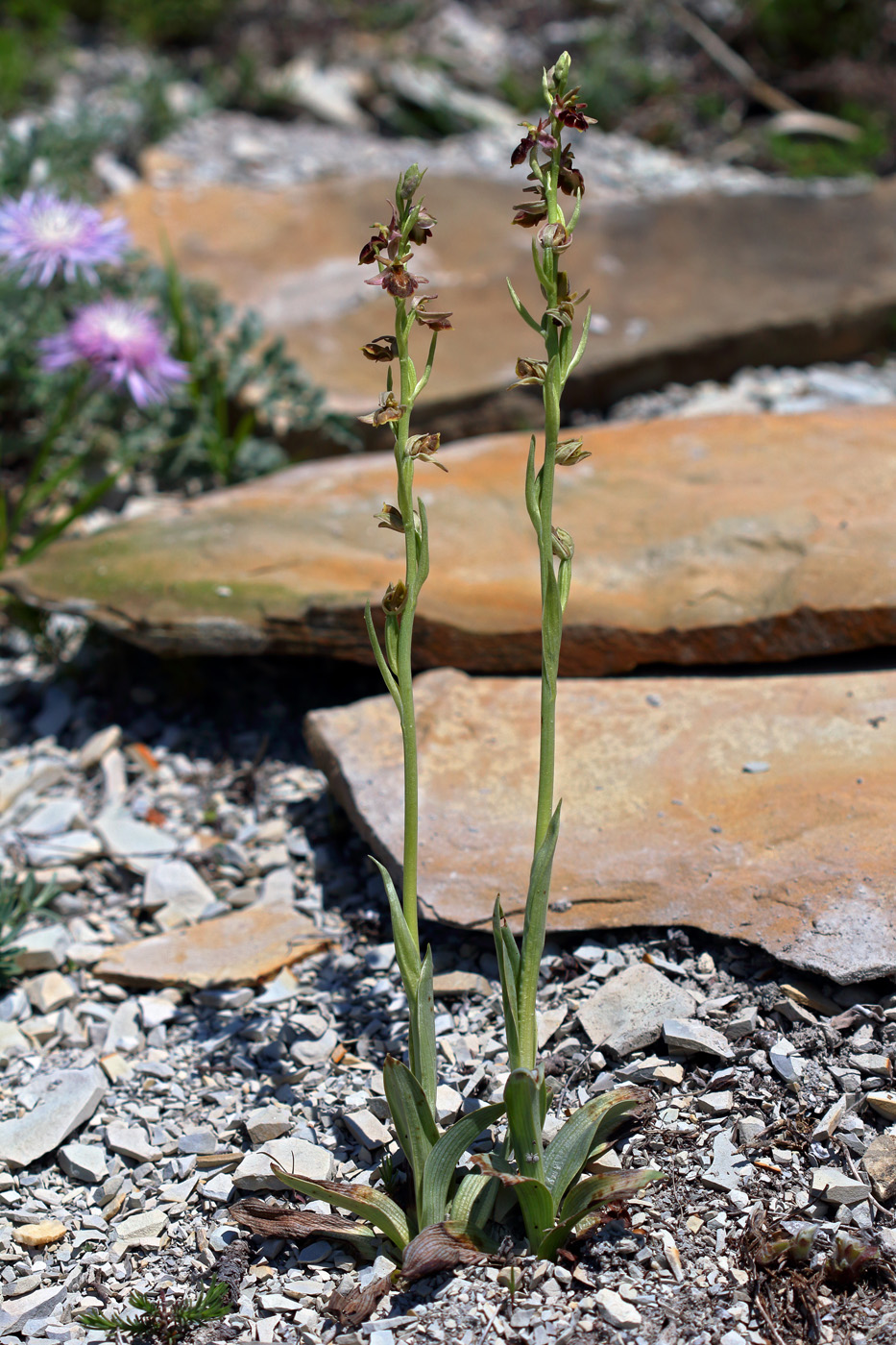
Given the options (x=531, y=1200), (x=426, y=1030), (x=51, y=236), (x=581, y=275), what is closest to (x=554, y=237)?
(x=426, y=1030)

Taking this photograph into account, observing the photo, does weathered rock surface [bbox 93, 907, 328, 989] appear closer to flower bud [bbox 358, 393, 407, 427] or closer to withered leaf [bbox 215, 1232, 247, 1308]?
withered leaf [bbox 215, 1232, 247, 1308]

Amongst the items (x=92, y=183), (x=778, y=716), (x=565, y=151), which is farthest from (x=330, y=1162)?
(x=92, y=183)

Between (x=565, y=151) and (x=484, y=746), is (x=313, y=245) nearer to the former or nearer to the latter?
(x=484, y=746)

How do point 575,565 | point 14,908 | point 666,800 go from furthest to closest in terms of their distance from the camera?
1. point 575,565
2. point 14,908
3. point 666,800

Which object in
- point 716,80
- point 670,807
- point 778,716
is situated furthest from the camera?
point 716,80

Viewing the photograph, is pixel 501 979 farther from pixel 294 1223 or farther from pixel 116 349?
pixel 116 349

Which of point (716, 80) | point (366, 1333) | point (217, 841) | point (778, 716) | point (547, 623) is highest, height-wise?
point (716, 80)

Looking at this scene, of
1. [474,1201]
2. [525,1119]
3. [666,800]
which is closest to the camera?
[525,1119]
